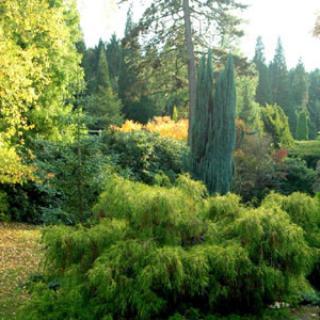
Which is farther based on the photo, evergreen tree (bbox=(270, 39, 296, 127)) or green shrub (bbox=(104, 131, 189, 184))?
evergreen tree (bbox=(270, 39, 296, 127))

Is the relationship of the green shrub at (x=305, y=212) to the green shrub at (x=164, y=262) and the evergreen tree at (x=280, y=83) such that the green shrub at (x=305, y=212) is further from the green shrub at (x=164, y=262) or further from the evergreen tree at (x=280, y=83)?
the evergreen tree at (x=280, y=83)

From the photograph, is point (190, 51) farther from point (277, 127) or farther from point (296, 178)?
point (277, 127)

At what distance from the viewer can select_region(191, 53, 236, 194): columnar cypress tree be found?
13.2 metres

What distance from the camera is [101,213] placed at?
5770mm

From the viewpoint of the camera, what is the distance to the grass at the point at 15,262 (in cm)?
634

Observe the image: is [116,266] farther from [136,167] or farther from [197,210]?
[136,167]

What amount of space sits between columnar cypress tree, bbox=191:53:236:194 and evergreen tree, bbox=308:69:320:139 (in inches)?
1266

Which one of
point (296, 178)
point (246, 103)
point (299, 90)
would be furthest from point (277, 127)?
point (299, 90)

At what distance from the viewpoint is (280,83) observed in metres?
47.5

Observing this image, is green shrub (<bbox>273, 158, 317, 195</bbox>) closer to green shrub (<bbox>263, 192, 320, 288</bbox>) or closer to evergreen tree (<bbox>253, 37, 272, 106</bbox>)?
green shrub (<bbox>263, 192, 320, 288</bbox>)

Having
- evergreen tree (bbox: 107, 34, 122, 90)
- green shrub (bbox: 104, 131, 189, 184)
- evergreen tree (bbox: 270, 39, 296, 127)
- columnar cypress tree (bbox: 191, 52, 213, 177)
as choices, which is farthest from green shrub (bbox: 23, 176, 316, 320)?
evergreen tree (bbox: 270, 39, 296, 127)

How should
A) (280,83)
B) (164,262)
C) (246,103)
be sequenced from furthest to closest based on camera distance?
1. (280,83)
2. (246,103)
3. (164,262)

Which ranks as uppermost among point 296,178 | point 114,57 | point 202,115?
point 114,57

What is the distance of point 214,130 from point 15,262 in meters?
6.99
